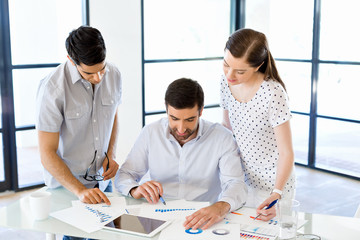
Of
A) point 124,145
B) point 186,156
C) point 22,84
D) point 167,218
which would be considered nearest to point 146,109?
point 124,145

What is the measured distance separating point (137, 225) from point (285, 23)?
460 centimetres

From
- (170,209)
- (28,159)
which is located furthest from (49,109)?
(28,159)

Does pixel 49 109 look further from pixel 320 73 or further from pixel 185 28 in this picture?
pixel 320 73

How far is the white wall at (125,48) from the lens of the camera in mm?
4926

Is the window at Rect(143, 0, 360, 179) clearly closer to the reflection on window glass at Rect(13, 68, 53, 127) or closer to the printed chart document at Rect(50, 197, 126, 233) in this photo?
the reflection on window glass at Rect(13, 68, 53, 127)

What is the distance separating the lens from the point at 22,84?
4.79 m

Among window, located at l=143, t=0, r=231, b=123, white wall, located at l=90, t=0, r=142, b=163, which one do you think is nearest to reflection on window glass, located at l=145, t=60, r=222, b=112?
window, located at l=143, t=0, r=231, b=123

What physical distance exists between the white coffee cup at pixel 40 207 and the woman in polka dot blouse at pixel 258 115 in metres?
0.94

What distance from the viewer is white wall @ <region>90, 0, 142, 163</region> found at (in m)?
4.93

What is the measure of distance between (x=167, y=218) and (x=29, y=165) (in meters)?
3.53

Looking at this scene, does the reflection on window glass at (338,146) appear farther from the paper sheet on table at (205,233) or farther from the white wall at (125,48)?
the paper sheet on table at (205,233)

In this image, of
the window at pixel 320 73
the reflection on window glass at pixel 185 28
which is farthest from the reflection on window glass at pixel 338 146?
the reflection on window glass at pixel 185 28

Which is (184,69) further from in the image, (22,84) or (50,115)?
(50,115)

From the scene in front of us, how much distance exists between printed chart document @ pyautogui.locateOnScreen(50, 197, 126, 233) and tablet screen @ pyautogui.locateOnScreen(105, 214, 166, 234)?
4 cm
